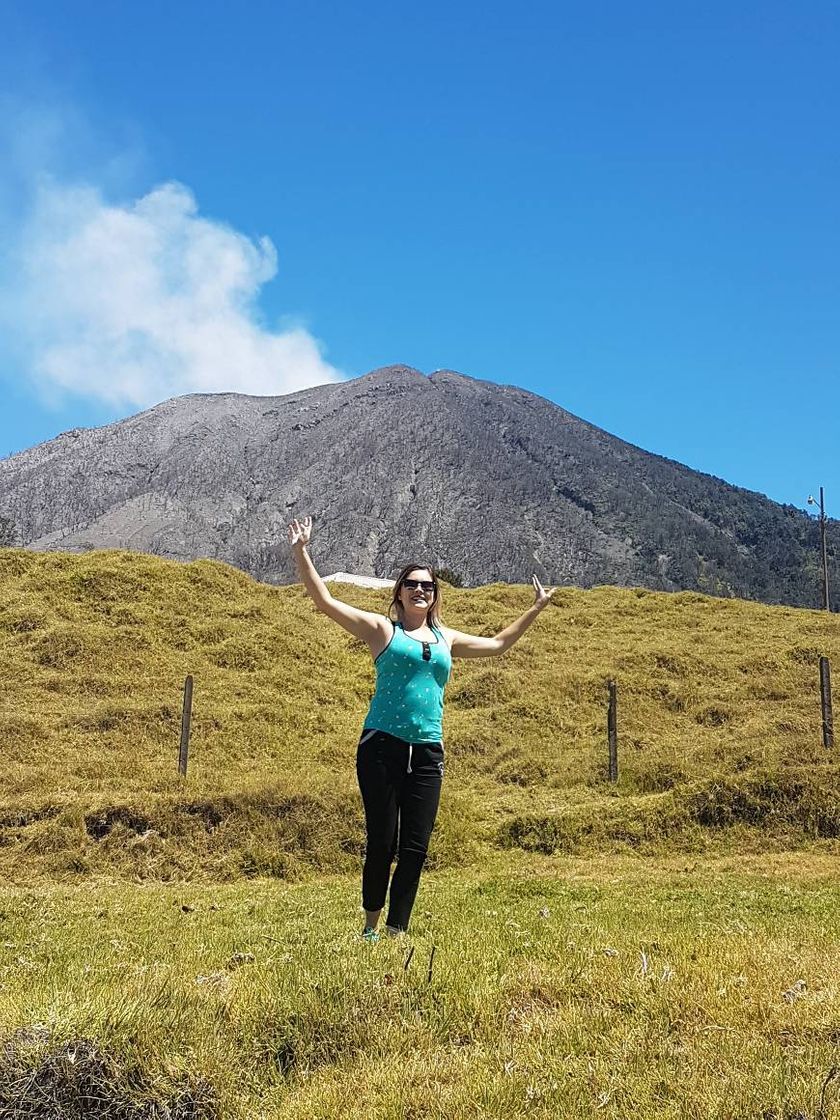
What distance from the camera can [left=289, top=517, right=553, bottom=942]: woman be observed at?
5020 millimetres

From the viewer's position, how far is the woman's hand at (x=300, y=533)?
5.25 m

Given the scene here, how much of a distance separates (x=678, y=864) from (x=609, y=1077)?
34.2 ft

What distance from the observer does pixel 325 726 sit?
21.8m

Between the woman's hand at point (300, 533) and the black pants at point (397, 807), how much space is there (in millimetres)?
1167

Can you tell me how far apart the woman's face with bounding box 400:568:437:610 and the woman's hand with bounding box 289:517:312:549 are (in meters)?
0.64

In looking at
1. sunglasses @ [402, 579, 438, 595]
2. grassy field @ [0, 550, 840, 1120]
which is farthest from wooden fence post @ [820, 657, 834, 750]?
sunglasses @ [402, 579, 438, 595]

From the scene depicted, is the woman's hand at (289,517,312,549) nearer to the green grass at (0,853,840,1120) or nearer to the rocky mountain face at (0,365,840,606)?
the green grass at (0,853,840,1120)

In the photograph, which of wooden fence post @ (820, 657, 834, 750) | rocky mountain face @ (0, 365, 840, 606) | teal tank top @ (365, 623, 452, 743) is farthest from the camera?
rocky mountain face @ (0, 365, 840, 606)

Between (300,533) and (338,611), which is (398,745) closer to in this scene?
(338,611)

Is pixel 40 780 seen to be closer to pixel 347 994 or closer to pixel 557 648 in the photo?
pixel 347 994

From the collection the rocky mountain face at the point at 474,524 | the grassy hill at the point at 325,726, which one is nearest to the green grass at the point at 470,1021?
the grassy hill at the point at 325,726

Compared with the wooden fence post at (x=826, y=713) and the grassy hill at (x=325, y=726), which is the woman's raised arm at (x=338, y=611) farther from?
the wooden fence post at (x=826, y=713)

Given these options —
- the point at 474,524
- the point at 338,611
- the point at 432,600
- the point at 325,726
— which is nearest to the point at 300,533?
the point at 338,611

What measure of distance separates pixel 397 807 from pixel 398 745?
0.37 metres
